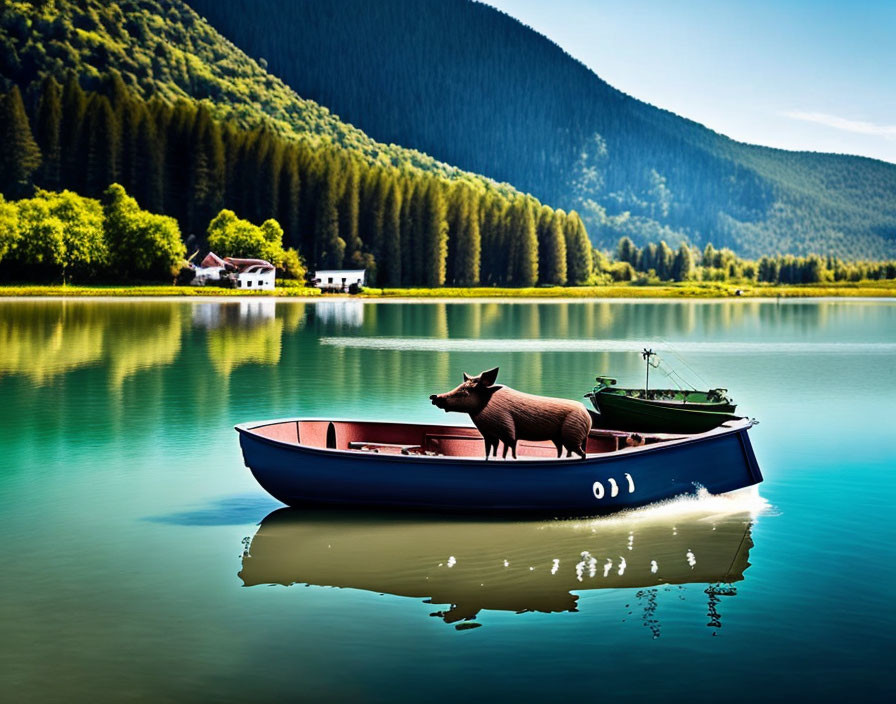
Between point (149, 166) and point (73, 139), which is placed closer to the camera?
point (149, 166)

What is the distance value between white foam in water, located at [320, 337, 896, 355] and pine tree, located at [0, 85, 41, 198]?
130 meters

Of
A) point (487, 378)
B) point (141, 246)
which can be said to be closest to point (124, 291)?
point (141, 246)

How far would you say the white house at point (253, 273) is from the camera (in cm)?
15588

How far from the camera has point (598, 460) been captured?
723 inches

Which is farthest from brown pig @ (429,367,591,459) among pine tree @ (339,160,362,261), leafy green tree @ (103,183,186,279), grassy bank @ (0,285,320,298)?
pine tree @ (339,160,362,261)

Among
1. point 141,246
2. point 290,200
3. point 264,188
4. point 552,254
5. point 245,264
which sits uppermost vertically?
point 264,188

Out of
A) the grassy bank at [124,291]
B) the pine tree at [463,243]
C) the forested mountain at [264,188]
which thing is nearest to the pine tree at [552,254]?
the forested mountain at [264,188]

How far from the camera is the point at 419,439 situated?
21.4 m

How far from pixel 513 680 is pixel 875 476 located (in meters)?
15.1

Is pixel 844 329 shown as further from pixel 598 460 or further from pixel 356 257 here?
pixel 356 257

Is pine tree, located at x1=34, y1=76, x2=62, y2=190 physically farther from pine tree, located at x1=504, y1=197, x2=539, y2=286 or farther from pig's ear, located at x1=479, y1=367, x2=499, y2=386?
pig's ear, located at x1=479, y1=367, x2=499, y2=386

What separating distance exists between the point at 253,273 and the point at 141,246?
1823cm

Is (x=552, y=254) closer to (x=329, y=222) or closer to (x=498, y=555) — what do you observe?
(x=329, y=222)

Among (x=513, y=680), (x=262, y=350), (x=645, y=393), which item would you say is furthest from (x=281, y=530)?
(x=262, y=350)
